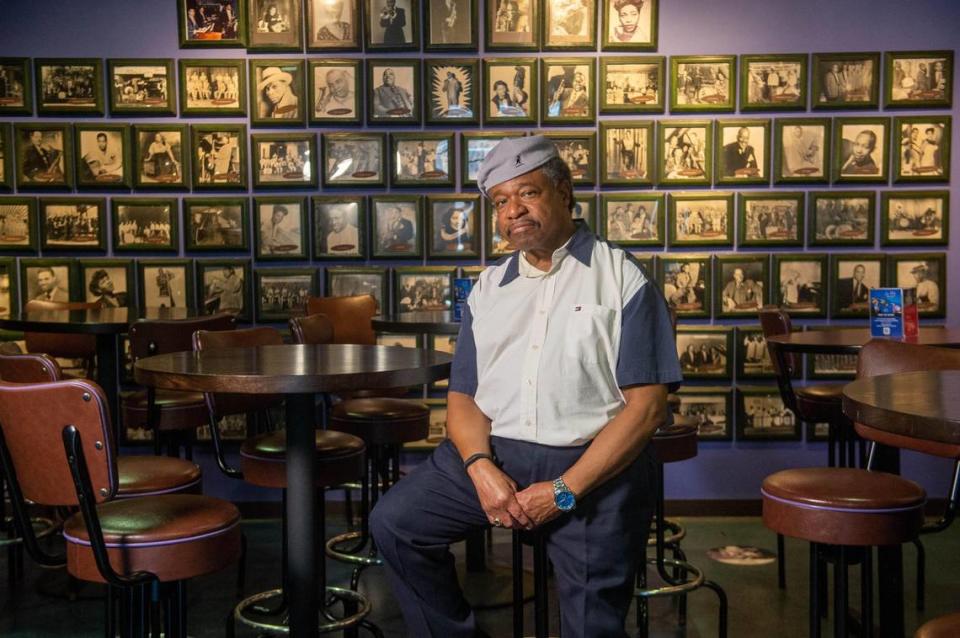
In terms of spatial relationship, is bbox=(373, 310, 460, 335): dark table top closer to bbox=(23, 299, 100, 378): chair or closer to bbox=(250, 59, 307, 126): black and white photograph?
bbox=(250, 59, 307, 126): black and white photograph

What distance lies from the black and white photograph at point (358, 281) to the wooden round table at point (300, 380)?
2515 mm

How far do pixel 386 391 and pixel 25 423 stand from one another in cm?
275

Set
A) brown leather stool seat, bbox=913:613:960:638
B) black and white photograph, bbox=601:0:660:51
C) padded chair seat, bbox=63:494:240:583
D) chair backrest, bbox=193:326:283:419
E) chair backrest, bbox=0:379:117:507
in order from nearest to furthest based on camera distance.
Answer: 1. brown leather stool seat, bbox=913:613:960:638
2. chair backrest, bbox=0:379:117:507
3. padded chair seat, bbox=63:494:240:583
4. chair backrest, bbox=193:326:283:419
5. black and white photograph, bbox=601:0:660:51

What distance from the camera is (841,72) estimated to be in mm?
5582

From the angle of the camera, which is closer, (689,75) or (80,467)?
(80,467)

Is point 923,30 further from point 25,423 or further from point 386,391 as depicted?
point 25,423

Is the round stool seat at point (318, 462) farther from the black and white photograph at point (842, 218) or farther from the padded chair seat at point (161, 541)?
the black and white photograph at point (842, 218)

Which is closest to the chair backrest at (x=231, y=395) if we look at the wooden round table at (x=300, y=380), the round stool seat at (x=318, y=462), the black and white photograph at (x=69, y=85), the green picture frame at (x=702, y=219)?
the round stool seat at (x=318, y=462)

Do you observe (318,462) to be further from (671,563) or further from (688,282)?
(688,282)

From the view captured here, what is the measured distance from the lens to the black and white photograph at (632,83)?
18.2ft

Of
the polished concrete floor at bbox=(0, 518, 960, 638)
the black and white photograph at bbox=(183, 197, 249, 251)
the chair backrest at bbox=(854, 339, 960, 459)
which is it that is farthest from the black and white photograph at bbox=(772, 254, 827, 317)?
the black and white photograph at bbox=(183, 197, 249, 251)

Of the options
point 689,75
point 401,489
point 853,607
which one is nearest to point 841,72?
point 689,75

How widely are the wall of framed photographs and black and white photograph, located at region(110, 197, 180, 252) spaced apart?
16 millimetres

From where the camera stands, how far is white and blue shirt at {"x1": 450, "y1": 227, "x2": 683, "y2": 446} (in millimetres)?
2406
